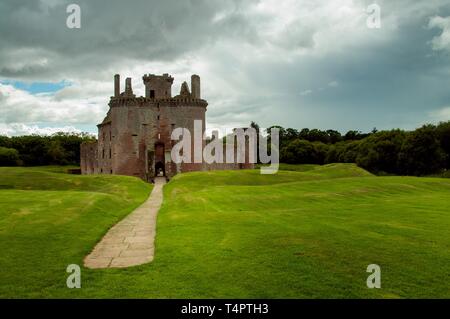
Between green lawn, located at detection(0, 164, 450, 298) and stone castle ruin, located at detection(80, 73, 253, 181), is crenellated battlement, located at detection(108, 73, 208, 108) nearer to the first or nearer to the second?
stone castle ruin, located at detection(80, 73, 253, 181)

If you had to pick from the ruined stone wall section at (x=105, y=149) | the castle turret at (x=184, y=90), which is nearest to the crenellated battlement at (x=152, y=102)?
the castle turret at (x=184, y=90)

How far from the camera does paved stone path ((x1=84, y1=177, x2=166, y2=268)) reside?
11.5m

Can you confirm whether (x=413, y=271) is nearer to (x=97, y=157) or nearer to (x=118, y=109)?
(x=118, y=109)

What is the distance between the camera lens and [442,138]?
83.4 metres

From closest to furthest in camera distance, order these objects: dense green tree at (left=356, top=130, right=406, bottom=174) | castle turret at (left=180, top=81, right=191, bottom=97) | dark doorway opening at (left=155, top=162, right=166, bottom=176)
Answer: castle turret at (left=180, top=81, right=191, bottom=97)
dark doorway opening at (left=155, top=162, right=166, bottom=176)
dense green tree at (left=356, top=130, right=406, bottom=174)

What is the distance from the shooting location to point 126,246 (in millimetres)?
13922

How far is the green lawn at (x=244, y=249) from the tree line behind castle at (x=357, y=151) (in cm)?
5542

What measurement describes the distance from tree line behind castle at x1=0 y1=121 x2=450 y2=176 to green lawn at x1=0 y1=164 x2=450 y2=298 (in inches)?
2182

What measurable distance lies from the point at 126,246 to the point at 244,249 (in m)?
4.31

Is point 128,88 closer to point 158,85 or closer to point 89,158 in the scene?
point 158,85

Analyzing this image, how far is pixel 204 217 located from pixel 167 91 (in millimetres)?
49909

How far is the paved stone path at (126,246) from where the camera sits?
11484 mm

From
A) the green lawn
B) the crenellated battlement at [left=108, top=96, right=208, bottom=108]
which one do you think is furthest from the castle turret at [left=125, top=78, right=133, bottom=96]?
the green lawn

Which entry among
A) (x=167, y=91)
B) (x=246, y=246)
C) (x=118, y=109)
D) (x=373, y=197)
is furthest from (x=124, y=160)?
(x=246, y=246)
